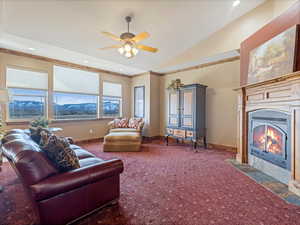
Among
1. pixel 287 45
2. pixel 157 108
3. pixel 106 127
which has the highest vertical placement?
pixel 287 45

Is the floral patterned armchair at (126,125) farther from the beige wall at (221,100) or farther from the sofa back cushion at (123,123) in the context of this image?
the beige wall at (221,100)

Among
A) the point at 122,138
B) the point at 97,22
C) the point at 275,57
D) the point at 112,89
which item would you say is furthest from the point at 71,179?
the point at 112,89

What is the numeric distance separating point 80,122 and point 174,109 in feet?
10.6

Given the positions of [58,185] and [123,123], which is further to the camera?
[123,123]

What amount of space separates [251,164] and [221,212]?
6.57ft

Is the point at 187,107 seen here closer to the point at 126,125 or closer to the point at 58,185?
the point at 126,125

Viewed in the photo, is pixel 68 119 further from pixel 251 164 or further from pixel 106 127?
pixel 251 164

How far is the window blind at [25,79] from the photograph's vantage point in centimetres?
414

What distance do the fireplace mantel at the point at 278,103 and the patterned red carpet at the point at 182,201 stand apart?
58 centimetres

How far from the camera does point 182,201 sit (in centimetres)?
207

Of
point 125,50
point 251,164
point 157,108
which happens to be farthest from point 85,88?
point 251,164

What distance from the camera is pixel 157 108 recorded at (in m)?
6.39

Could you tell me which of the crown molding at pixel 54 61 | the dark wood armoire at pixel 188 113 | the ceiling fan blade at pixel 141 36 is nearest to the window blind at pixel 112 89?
the crown molding at pixel 54 61

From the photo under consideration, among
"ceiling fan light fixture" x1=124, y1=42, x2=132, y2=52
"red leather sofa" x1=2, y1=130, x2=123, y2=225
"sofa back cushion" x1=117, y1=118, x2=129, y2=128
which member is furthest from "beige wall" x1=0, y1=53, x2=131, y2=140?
"red leather sofa" x1=2, y1=130, x2=123, y2=225
